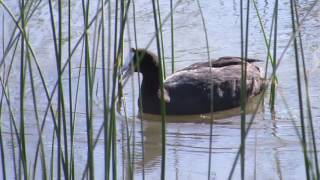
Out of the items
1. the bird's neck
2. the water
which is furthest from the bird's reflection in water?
the bird's neck

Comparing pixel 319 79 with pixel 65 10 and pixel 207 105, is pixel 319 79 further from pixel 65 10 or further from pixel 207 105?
pixel 65 10

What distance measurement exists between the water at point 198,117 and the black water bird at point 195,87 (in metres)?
0.11

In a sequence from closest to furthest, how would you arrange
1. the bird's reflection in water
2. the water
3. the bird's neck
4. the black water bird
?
the water
the bird's reflection in water
the black water bird
the bird's neck

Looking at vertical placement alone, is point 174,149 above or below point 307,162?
Answer: below

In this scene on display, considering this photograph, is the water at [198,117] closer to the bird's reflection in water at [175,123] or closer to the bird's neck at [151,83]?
the bird's reflection in water at [175,123]

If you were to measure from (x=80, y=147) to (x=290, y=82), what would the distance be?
7.35ft

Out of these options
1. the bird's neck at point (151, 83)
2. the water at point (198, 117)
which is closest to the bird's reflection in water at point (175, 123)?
the water at point (198, 117)

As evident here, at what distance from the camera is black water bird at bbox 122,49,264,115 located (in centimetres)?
759

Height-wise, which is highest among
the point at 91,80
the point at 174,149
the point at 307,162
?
the point at 91,80

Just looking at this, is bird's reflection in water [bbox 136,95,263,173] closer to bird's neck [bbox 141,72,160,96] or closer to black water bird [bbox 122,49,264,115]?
black water bird [bbox 122,49,264,115]

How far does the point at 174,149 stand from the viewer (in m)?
6.27

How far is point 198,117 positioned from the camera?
24.6 ft

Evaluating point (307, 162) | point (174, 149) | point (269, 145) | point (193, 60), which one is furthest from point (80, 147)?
point (307, 162)

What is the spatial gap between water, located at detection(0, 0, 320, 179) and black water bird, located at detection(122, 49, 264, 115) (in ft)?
0.37
